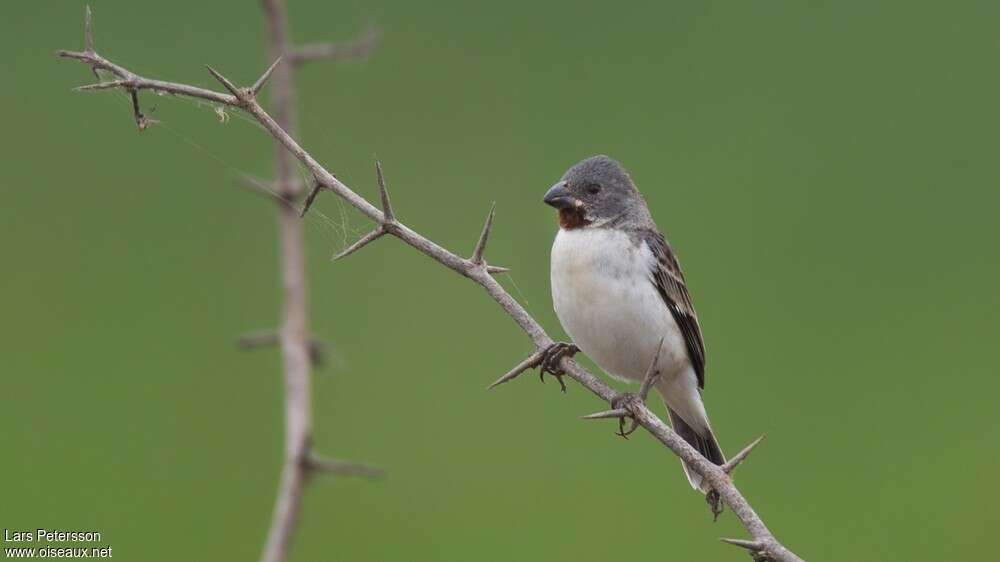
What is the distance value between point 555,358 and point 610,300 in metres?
1.22

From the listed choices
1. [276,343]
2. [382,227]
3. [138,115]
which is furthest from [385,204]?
[276,343]

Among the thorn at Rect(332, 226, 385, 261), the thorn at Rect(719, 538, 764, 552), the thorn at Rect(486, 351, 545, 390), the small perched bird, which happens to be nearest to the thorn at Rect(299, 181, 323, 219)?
the thorn at Rect(332, 226, 385, 261)

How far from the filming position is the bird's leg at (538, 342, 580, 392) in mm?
3393

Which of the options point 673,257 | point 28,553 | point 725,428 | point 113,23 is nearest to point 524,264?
point 725,428

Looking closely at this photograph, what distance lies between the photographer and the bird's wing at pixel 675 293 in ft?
16.6

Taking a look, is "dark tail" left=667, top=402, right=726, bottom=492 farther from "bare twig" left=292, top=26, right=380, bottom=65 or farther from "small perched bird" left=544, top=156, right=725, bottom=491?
"bare twig" left=292, top=26, right=380, bottom=65

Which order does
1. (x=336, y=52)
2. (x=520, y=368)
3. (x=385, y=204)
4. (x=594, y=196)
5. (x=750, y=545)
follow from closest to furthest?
(x=750, y=545)
(x=385, y=204)
(x=520, y=368)
(x=336, y=52)
(x=594, y=196)

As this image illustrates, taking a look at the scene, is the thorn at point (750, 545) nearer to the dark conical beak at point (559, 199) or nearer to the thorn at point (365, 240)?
the thorn at point (365, 240)

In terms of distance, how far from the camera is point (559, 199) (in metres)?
5.16

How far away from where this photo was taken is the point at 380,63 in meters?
10.0

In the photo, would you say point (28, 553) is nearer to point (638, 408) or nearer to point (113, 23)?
point (638, 408)

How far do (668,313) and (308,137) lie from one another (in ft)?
11.2

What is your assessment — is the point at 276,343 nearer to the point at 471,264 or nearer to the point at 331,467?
the point at 331,467

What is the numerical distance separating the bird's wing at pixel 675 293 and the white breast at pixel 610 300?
0.04 metres
